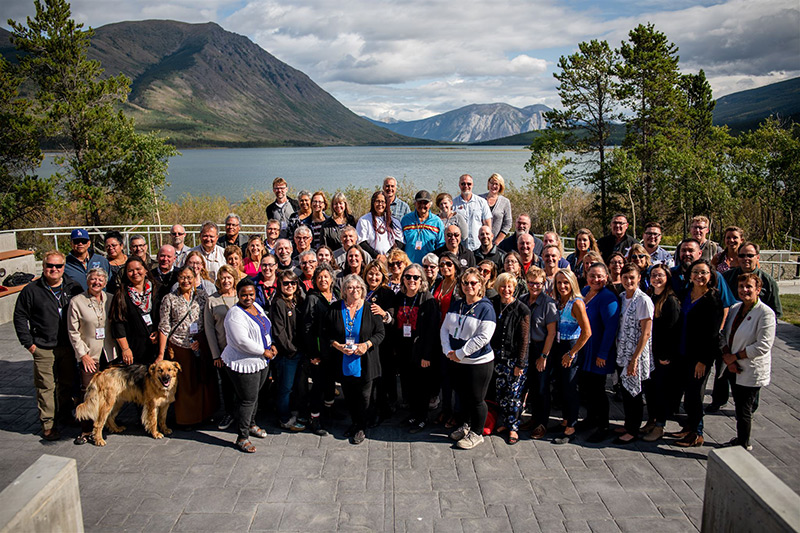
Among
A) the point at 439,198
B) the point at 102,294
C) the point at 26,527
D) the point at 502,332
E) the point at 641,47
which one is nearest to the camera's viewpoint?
the point at 26,527

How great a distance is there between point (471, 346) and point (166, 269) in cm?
337

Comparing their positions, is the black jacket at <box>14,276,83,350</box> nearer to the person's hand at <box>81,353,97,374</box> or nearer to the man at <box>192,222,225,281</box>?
the person's hand at <box>81,353,97,374</box>

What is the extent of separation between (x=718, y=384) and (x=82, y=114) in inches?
661

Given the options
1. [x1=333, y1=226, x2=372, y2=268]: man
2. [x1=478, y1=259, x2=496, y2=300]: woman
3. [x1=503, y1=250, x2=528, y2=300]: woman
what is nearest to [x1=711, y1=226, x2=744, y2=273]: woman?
[x1=503, y1=250, x2=528, y2=300]: woman

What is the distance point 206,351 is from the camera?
A: 518 centimetres

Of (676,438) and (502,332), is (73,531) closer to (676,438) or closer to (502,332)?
(502,332)

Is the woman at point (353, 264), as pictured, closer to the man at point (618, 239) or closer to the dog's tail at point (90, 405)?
the dog's tail at point (90, 405)

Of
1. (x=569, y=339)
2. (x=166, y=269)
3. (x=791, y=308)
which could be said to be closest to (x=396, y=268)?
(x=569, y=339)

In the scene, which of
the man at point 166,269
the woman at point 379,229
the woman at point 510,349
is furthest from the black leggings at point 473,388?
the man at point 166,269

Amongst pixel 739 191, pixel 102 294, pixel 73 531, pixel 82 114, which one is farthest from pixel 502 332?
pixel 739 191

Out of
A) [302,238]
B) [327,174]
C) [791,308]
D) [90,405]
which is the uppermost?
[327,174]

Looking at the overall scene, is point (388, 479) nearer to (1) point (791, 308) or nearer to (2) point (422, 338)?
(2) point (422, 338)

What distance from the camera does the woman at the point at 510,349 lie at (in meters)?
4.69

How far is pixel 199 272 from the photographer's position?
531cm
